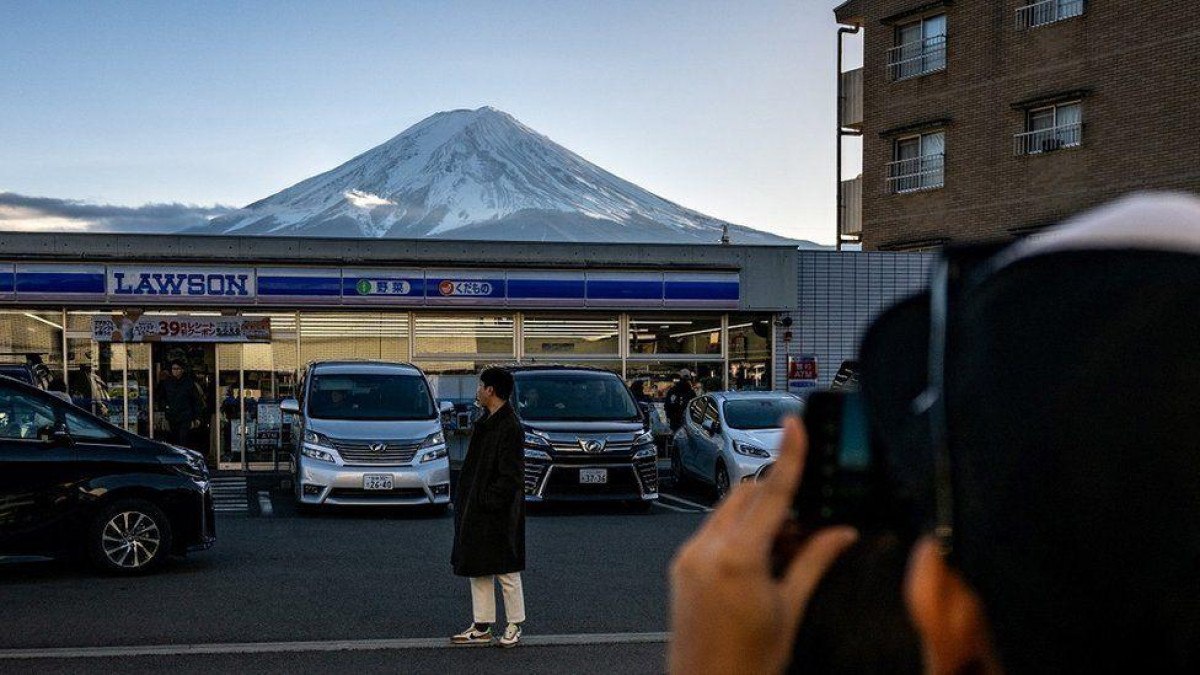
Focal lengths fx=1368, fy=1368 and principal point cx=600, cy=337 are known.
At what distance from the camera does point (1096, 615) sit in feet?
2.51

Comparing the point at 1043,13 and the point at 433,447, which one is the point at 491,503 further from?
the point at 1043,13

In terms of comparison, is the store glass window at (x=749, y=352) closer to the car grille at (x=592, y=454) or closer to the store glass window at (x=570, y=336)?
the store glass window at (x=570, y=336)

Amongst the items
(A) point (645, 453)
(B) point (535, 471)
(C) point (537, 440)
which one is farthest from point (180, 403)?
(A) point (645, 453)

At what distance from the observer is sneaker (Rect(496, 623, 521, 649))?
8078 millimetres

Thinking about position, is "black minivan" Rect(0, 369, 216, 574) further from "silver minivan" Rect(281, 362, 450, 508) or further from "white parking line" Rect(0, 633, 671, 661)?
"silver minivan" Rect(281, 362, 450, 508)

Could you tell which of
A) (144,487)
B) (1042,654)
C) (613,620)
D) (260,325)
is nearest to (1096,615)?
(1042,654)

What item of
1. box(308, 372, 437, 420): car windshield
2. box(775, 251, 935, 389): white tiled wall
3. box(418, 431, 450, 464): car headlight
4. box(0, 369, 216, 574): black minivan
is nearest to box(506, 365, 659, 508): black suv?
box(418, 431, 450, 464): car headlight

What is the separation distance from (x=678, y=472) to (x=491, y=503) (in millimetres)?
12803

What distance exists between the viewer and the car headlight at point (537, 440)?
16.8m

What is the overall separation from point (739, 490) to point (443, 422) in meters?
16.5

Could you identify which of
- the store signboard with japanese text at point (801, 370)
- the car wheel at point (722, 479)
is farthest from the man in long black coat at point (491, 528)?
the store signboard with japanese text at point (801, 370)

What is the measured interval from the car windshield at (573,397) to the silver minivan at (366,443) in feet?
3.76

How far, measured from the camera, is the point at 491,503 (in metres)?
8.19

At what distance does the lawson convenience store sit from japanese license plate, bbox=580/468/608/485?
26.7ft
